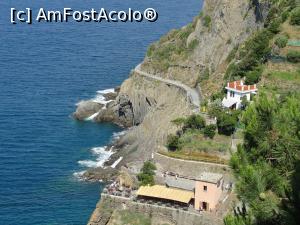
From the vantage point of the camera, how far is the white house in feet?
229

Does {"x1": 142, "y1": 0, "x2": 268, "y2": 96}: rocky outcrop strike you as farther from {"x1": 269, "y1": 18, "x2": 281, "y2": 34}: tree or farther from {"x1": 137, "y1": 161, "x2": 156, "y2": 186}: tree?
{"x1": 137, "y1": 161, "x2": 156, "y2": 186}: tree

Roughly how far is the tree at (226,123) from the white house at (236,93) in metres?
5.52

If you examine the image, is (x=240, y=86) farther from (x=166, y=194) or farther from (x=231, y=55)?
(x=166, y=194)

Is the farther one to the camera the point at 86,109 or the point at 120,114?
the point at 86,109

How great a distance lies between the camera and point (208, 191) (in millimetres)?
53969

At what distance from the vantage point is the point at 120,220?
55.8 metres

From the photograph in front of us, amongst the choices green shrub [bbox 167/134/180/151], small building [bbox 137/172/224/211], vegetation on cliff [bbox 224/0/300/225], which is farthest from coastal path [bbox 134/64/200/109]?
vegetation on cliff [bbox 224/0/300/225]

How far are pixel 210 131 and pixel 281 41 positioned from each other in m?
14.7

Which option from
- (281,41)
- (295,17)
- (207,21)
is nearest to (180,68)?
(207,21)

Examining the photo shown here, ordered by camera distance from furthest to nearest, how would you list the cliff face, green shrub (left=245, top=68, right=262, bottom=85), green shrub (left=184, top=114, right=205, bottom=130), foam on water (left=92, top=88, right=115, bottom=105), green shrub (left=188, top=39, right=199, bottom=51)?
foam on water (left=92, top=88, right=115, bottom=105), green shrub (left=188, top=39, right=199, bottom=51), the cliff face, green shrub (left=245, top=68, right=262, bottom=85), green shrub (left=184, top=114, right=205, bottom=130)

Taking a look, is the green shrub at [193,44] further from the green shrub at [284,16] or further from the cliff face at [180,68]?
the green shrub at [284,16]

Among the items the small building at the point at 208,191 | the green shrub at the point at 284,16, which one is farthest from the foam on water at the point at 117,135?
the small building at the point at 208,191

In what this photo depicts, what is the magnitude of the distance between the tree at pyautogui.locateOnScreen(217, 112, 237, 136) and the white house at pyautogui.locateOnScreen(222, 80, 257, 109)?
552 cm

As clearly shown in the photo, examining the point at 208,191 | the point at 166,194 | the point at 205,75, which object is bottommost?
the point at 166,194
